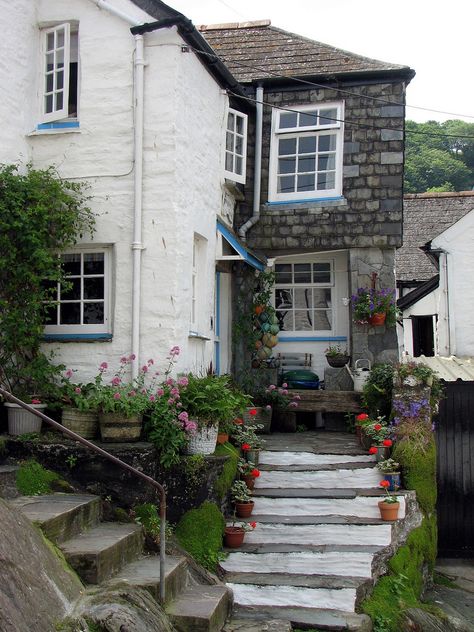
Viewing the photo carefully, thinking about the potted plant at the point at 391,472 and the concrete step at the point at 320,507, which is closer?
the concrete step at the point at 320,507

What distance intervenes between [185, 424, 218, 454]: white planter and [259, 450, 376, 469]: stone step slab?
4.84 ft

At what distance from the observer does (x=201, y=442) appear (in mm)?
8023

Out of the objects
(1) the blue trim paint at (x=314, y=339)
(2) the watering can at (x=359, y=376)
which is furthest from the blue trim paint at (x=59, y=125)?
(2) the watering can at (x=359, y=376)

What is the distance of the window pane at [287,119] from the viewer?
41.2ft

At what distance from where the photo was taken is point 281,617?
6.71 meters

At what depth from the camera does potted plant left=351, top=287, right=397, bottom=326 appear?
1190 centimetres

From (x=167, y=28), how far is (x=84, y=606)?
668 cm

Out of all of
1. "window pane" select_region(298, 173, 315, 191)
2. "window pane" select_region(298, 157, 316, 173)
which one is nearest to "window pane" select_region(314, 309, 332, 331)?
"window pane" select_region(298, 173, 315, 191)

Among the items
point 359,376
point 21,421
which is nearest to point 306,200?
point 359,376

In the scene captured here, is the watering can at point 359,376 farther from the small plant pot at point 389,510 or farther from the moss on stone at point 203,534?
the moss on stone at point 203,534

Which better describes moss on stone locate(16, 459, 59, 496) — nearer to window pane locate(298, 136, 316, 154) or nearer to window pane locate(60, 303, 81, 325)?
window pane locate(60, 303, 81, 325)

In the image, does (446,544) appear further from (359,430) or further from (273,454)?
(273,454)

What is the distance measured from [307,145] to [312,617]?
8108 mm

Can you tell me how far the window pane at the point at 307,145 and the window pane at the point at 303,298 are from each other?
241cm
